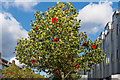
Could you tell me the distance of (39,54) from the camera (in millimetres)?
16578

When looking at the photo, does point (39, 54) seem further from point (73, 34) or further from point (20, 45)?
point (73, 34)

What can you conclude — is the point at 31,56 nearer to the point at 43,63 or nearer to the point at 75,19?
the point at 43,63

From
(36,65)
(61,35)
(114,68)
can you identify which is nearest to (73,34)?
(61,35)

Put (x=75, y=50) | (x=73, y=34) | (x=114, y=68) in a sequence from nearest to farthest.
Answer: (x=75, y=50), (x=73, y=34), (x=114, y=68)

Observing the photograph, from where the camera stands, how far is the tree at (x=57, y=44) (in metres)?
16.0

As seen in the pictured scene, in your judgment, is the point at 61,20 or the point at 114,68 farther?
the point at 114,68

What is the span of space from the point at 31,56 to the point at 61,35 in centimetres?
303

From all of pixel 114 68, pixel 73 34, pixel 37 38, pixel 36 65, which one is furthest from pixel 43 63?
pixel 114 68

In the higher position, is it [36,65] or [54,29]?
[54,29]

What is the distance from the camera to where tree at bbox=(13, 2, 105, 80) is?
1603 centimetres

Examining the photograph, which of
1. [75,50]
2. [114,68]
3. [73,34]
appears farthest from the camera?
[114,68]

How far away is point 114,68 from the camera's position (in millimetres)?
34219

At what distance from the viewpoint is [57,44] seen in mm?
15406

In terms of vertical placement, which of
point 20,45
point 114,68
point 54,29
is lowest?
point 114,68
